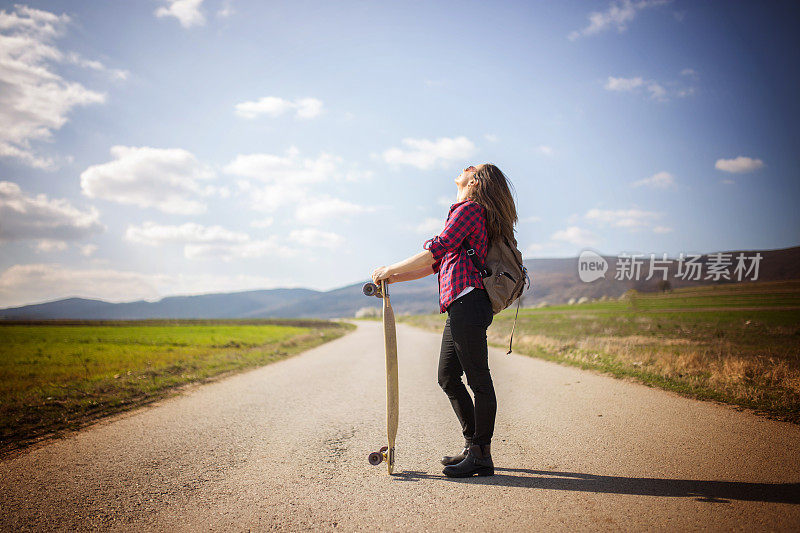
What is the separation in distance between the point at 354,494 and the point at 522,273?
6.78ft

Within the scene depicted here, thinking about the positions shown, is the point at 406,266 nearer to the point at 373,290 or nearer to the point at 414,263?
the point at 414,263

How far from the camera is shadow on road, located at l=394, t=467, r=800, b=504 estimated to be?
100 inches

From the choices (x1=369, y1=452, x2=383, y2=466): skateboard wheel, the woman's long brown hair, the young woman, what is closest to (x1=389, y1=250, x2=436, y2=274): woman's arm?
the young woman

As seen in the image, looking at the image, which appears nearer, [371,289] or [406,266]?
[406,266]

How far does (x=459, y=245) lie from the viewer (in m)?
2.91

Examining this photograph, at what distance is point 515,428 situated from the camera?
437 centimetres

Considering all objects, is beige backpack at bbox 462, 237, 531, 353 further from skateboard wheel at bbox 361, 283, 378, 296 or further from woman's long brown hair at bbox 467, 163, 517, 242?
skateboard wheel at bbox 361, 283, 378, 296

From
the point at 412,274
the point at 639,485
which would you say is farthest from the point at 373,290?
the point at 639,485

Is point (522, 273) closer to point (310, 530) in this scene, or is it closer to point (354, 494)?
point (354, 494)

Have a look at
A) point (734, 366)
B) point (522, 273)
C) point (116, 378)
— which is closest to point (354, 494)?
point (522, 273)

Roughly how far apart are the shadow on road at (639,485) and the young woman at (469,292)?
0.20m

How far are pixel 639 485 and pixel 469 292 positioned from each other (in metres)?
1.80

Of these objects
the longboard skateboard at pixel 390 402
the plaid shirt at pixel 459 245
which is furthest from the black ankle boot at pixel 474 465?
the plaid shirt at pixel 459 245

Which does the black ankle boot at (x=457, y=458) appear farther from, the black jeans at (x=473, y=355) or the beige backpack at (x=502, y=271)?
the beige backpack at (x=502, y=271)
